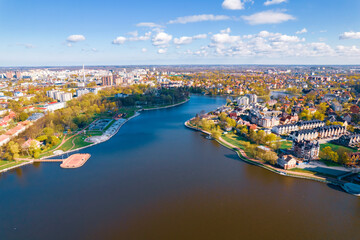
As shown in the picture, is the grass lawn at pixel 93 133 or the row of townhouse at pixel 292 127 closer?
the row of townhouse at pixel 292 127

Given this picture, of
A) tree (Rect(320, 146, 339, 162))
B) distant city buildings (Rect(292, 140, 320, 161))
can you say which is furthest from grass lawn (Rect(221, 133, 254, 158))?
tree (Rect(320, 146, 339, 162))

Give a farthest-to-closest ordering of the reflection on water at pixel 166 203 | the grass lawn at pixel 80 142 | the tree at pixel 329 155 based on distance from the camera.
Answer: the grass lawn at pixel 80 142 → the tree at pixel 329 155 → the reflection on water at pixel 166 203

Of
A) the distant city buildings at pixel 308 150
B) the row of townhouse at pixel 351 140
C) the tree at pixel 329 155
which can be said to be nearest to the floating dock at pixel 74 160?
the distant city buildings at pixel 308 150

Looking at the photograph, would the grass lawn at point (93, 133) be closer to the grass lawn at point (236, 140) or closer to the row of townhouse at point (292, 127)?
the grass lawn at point (236, 140)

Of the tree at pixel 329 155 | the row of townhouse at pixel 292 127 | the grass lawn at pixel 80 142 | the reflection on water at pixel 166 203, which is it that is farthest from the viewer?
the row of townhouse at pixel 292 127

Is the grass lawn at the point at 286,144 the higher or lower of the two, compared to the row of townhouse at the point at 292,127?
lower

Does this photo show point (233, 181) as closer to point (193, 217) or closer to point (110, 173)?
point (193, 217)

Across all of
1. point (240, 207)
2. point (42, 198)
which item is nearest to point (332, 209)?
point (240, 207)
